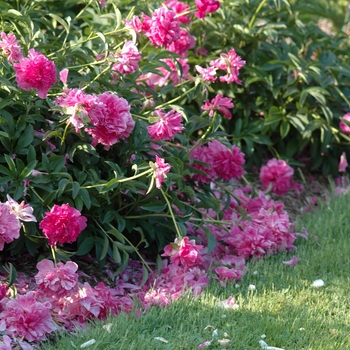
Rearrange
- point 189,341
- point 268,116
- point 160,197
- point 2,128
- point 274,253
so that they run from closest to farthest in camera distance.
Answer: point 189,341 < point 2,128 < point 160,197 < point 274,253 < point 268,116

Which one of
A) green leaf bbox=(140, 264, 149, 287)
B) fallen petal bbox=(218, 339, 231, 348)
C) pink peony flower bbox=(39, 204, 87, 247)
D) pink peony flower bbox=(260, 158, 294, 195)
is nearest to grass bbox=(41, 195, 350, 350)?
fallen petal bbox=(218, 339, 231, 348)

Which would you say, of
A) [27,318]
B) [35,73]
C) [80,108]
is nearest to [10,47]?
[35,73]

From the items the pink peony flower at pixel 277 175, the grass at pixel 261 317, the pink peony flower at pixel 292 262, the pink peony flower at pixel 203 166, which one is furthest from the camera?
the pink peony flower at pixel 277 175

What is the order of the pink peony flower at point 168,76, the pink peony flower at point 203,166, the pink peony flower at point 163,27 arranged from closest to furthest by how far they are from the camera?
the pink peony flower at point 163,27, the pink peony flower at point 203,166, the pink peony flower at point 168,76

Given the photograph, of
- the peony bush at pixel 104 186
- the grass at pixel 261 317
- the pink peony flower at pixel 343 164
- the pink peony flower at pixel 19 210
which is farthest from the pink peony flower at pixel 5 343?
the pink peony flower at pixel 343 164

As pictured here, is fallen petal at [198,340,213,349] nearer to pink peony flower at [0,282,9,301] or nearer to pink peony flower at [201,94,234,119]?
pink peony flower at [0,282,9,301]

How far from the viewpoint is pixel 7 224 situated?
2.49 metres

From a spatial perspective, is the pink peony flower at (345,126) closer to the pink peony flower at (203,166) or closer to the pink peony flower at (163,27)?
the pink peony flower at (203,166)

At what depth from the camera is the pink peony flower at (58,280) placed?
265cm

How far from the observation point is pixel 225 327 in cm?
256

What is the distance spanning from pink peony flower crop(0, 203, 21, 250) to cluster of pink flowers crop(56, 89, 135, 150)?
401 millimetres

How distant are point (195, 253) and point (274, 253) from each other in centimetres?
63

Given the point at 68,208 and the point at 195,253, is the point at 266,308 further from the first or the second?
the point at 68,208

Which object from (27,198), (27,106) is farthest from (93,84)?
(27,198)
